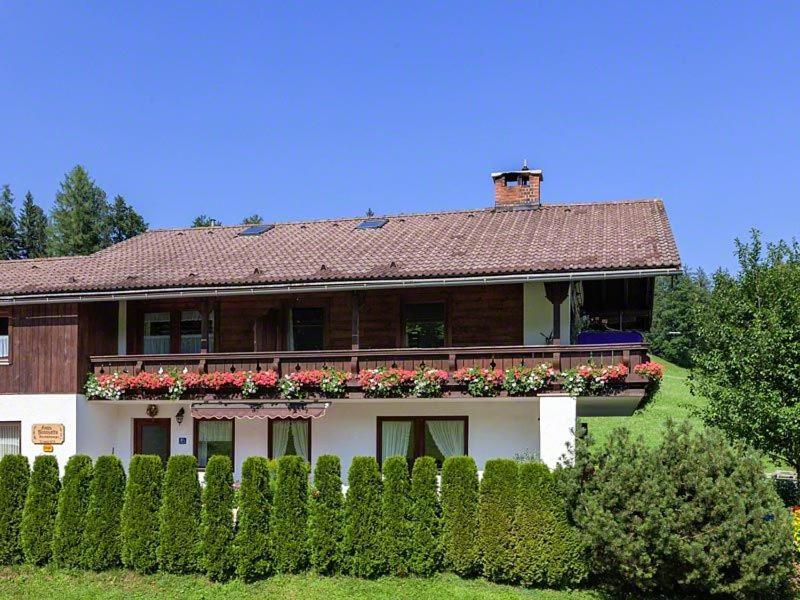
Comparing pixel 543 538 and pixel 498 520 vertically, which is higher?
pixel 498 520

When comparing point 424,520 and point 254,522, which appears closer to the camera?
point 424,520

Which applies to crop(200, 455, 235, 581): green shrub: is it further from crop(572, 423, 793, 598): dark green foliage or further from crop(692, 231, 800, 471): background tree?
crop(692, 231, 800, 471): background tree

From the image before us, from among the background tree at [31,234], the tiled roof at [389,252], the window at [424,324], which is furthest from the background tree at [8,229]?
the window at [424,324]

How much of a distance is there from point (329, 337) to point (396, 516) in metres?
7.46

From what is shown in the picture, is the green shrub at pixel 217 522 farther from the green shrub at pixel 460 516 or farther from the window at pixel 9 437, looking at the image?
the window at pixel 9 437

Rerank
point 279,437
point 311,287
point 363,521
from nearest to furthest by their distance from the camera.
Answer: point 363,521 < point 311,287 < point 279,437

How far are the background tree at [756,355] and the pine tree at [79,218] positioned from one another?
46679 millimetres

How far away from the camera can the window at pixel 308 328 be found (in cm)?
2131

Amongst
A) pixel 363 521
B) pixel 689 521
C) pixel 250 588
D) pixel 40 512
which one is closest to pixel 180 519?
pixel 250 588

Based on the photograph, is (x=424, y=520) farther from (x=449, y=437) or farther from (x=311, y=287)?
(x=311, y=287)

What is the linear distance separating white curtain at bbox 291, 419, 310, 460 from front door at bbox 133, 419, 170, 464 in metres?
3.32

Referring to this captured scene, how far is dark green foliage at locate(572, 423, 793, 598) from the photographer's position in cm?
1223

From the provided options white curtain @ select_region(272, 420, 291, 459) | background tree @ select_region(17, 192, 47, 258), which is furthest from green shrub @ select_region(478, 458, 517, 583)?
background tree @ select_region(17, 192, 47, 258)

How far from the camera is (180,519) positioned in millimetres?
14797
